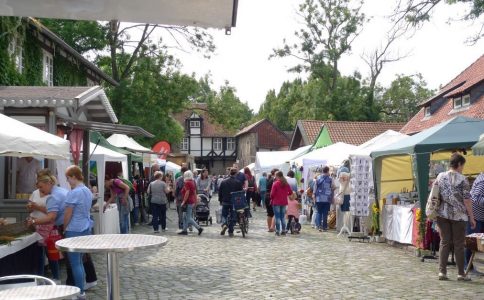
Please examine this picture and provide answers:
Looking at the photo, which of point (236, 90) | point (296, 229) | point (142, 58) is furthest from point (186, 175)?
point (236, 90)

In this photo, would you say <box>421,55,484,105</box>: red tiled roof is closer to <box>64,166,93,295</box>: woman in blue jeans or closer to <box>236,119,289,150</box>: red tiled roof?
<box>64,166,93,295</box>: woman in blue jeans

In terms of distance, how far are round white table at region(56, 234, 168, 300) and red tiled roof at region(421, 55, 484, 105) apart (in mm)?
24198

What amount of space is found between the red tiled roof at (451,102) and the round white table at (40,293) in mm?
24920

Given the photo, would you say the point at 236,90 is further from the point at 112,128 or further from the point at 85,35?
the point at 112,128

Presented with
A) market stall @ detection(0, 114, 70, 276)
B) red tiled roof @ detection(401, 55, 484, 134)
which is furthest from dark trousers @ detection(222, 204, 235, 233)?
red tiled roof @ detection(401, 55, 484, 134)

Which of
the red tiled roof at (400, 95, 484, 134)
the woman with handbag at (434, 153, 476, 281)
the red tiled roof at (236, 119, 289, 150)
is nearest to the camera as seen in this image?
the woman with handbag at (434, 153, 476, 281)

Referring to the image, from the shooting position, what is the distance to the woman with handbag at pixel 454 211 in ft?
29.9

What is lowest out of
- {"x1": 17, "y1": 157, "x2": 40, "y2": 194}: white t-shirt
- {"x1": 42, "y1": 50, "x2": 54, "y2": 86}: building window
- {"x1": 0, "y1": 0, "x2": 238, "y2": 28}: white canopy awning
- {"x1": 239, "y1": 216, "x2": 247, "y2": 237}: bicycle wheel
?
{"x1": 239, "y1": 216, "x2": 247, "y2": 237}: bicycle wheel

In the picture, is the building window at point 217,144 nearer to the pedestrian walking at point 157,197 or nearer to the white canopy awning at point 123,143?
the white canopy awning at point 123,143

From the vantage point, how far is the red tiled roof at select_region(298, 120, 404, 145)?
43.2 metres

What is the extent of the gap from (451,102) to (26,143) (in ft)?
90.4

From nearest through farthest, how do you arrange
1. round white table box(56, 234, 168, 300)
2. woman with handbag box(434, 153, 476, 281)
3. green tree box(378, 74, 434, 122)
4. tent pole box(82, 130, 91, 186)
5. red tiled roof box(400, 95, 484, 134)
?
round white table box(56, 234, 168, 300)
woman with handbag box(434, 153, 476, 281)
tent pole box(82, 130, 91, 186)
red tiled roof box(400, 95, 484, 134)
green tree box(378, 74, 434, 122)

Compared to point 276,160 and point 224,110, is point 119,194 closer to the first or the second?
point 276,160

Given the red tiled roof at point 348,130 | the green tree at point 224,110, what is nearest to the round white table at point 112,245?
the green tree at point 224,110
